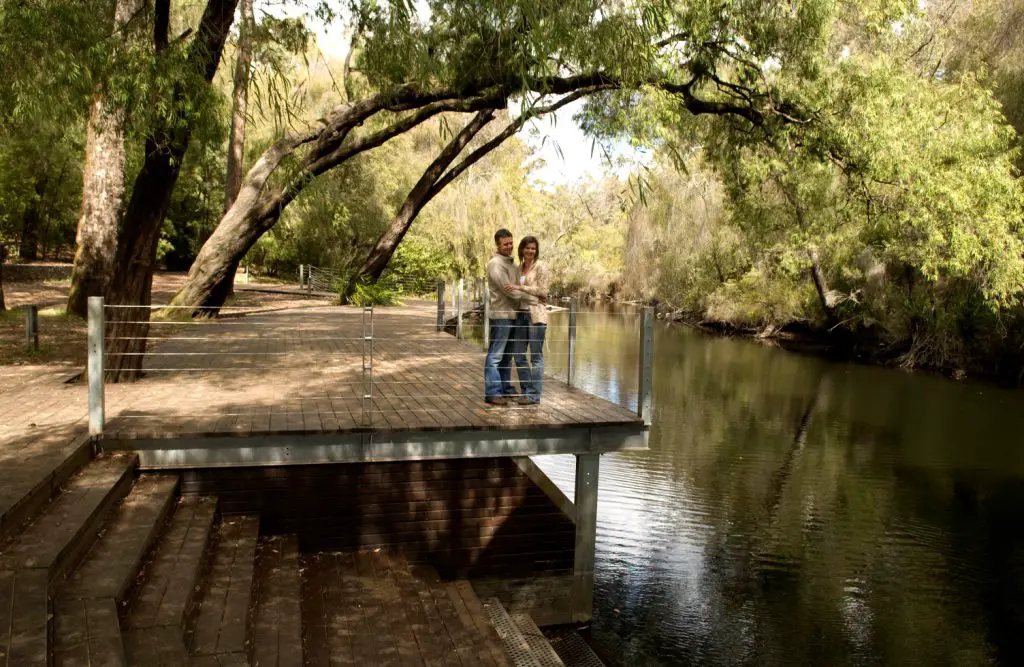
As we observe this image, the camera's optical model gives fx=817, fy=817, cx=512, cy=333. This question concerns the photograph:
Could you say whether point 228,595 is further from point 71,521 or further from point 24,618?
point 24,618

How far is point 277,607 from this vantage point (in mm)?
4727

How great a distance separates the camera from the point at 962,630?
7.44 meters

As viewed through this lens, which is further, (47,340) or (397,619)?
(47,340)

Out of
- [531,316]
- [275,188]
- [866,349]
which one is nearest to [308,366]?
[275,188]

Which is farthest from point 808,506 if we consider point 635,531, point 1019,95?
point 1019,95

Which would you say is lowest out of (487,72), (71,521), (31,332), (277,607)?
(277,607)

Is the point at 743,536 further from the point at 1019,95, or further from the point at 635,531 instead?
the point at 1019,95

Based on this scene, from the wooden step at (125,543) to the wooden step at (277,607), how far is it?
70 cm

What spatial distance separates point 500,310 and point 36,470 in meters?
3.41

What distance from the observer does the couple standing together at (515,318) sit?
6602mm

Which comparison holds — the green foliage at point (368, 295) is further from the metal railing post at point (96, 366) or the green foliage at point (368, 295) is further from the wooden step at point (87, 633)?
the wooden step at point (87, 633)

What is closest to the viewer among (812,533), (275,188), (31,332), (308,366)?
(308,366)

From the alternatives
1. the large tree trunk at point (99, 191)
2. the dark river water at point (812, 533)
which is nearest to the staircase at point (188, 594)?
the dark river water at point (812, 533)

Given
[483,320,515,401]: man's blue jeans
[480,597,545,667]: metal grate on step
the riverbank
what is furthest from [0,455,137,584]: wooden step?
the riverbank
